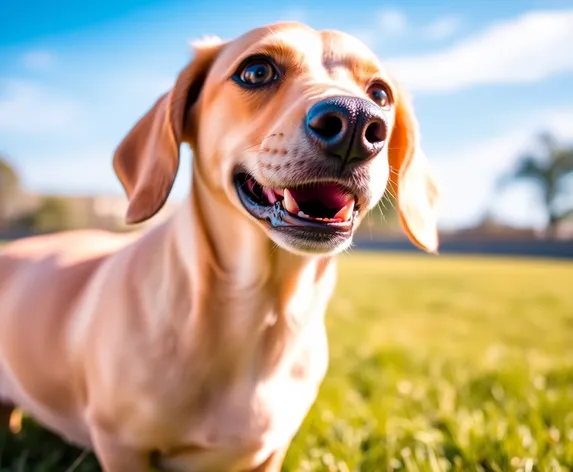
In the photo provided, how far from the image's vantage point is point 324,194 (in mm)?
1795

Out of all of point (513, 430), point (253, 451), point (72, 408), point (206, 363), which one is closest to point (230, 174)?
point (206, 363)

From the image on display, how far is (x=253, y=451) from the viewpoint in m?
2.12

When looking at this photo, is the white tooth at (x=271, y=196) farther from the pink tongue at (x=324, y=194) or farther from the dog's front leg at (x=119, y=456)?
the dog's front leg at (x=119, y=456)

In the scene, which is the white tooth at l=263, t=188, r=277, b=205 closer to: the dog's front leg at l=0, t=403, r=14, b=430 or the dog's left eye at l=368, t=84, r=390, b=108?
the dog's left eye at l=368, t=84, r=390, b=108

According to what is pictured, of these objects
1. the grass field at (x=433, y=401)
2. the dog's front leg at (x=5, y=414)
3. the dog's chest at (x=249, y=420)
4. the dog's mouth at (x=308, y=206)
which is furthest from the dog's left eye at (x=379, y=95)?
the dog's front leg at (x=5, y=414)

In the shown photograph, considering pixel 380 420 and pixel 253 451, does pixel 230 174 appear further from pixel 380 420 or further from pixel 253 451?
pixel 380 420

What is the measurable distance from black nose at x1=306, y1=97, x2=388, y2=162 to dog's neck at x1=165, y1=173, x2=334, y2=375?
0.55 m

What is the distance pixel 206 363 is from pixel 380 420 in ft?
5.07

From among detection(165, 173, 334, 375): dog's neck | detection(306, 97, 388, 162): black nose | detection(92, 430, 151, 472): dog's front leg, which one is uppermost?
detection(306, 97, 388, 162): black nose

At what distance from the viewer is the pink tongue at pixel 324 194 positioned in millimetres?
1757

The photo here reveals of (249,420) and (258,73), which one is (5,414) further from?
(258,73)

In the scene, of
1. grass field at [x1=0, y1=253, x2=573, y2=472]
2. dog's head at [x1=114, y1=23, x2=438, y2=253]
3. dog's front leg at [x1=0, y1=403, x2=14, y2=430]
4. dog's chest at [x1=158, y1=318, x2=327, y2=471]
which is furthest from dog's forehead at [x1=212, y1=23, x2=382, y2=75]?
dog's front leg at [x1=0, y1=403, x2=14, y2=430]

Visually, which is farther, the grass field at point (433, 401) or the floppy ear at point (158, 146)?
the grass field at point (433, 401)

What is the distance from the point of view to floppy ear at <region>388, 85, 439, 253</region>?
2424mm
